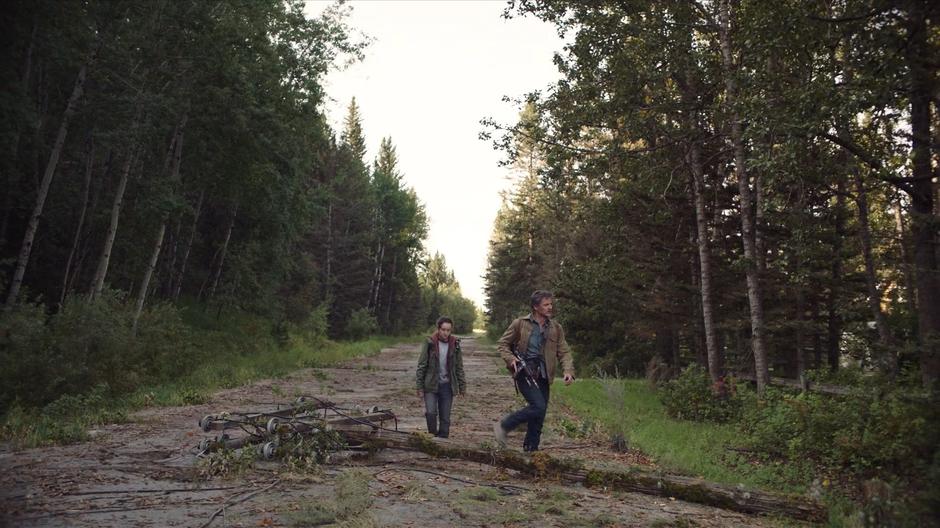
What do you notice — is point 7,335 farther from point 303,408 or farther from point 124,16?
point 124,16

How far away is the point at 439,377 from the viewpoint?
9742mm

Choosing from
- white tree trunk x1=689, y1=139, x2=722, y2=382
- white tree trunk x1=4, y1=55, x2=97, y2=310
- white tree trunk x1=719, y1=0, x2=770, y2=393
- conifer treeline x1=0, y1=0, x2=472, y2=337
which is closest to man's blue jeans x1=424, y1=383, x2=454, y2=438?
white tree trunk x1=719, y1=0, x2=770, y2=393

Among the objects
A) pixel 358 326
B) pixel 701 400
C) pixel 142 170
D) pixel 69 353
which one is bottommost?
pixel 701 400

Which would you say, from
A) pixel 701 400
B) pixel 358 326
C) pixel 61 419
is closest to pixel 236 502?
pixel 61 419

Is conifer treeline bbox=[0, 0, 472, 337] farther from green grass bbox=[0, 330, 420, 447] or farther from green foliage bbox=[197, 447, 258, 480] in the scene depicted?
green foliage bbox=[197, 447, 258, 480]

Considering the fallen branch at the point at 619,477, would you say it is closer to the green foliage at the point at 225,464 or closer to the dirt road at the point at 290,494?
the dirt road at the point at 290,494

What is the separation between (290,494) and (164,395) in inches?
381

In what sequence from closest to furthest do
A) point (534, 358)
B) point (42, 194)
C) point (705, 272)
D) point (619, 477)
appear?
point (619, 477) → point (534, 358) → point (705, 272) → point (42, 194)

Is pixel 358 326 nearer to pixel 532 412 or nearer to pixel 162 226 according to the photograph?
pixel 162 226

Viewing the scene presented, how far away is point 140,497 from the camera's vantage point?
6480mm

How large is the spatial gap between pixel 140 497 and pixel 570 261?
903 inches

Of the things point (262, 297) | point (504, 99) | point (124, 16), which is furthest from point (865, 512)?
point (262, 297)

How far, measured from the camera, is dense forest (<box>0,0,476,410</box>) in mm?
14742

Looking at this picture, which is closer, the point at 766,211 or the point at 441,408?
the point at 441,408
